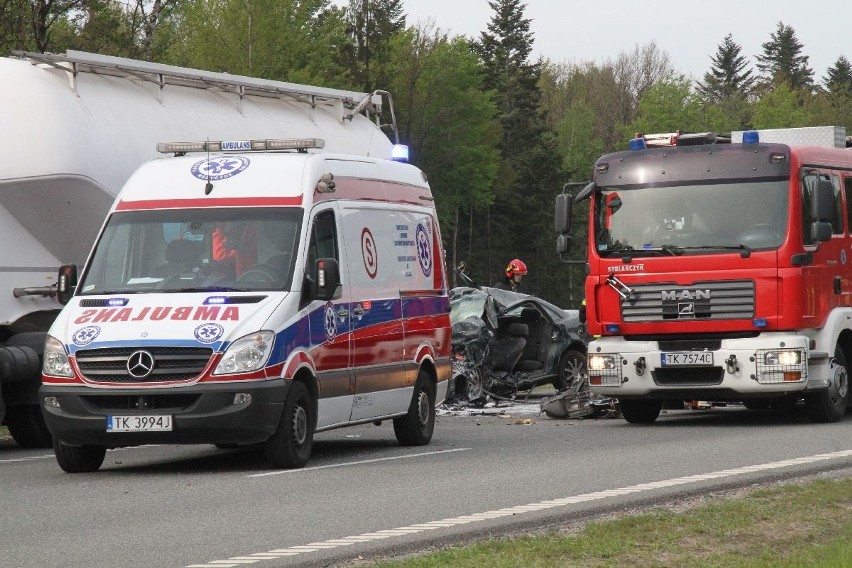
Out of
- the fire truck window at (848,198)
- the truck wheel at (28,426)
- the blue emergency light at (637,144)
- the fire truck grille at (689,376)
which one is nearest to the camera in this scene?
the truck wheel at (28,426)

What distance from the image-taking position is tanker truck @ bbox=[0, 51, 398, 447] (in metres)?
14.9

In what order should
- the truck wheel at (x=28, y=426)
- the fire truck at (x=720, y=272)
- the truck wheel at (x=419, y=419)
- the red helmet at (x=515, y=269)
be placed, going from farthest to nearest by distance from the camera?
the red helmet at (x=515, y=269), the fire truck at (x=720, y=272), the truck wheel at (x=28, y=426), the truck wheel at (x=419, y=419)

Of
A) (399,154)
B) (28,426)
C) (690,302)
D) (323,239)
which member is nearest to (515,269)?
(690,302)

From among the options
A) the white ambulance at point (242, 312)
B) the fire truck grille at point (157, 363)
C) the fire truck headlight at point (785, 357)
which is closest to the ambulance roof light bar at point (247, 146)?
the white ambulance at point (242, 312)

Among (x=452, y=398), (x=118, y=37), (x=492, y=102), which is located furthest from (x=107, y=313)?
(x=492, y=102)

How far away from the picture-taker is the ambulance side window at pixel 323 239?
43.9 feet

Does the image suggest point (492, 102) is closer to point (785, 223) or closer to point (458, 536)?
point (785, 223)

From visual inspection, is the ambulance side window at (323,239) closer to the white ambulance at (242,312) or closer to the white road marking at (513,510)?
the white ambulance at (242,312)

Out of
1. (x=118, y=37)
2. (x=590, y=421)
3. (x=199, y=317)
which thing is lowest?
(x=590, y=421)

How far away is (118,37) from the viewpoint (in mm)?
40062

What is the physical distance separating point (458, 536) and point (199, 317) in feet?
14.0

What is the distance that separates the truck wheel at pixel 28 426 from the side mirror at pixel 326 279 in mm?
4263

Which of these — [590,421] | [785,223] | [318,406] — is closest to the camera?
[318,406]

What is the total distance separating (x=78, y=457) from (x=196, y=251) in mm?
1906
